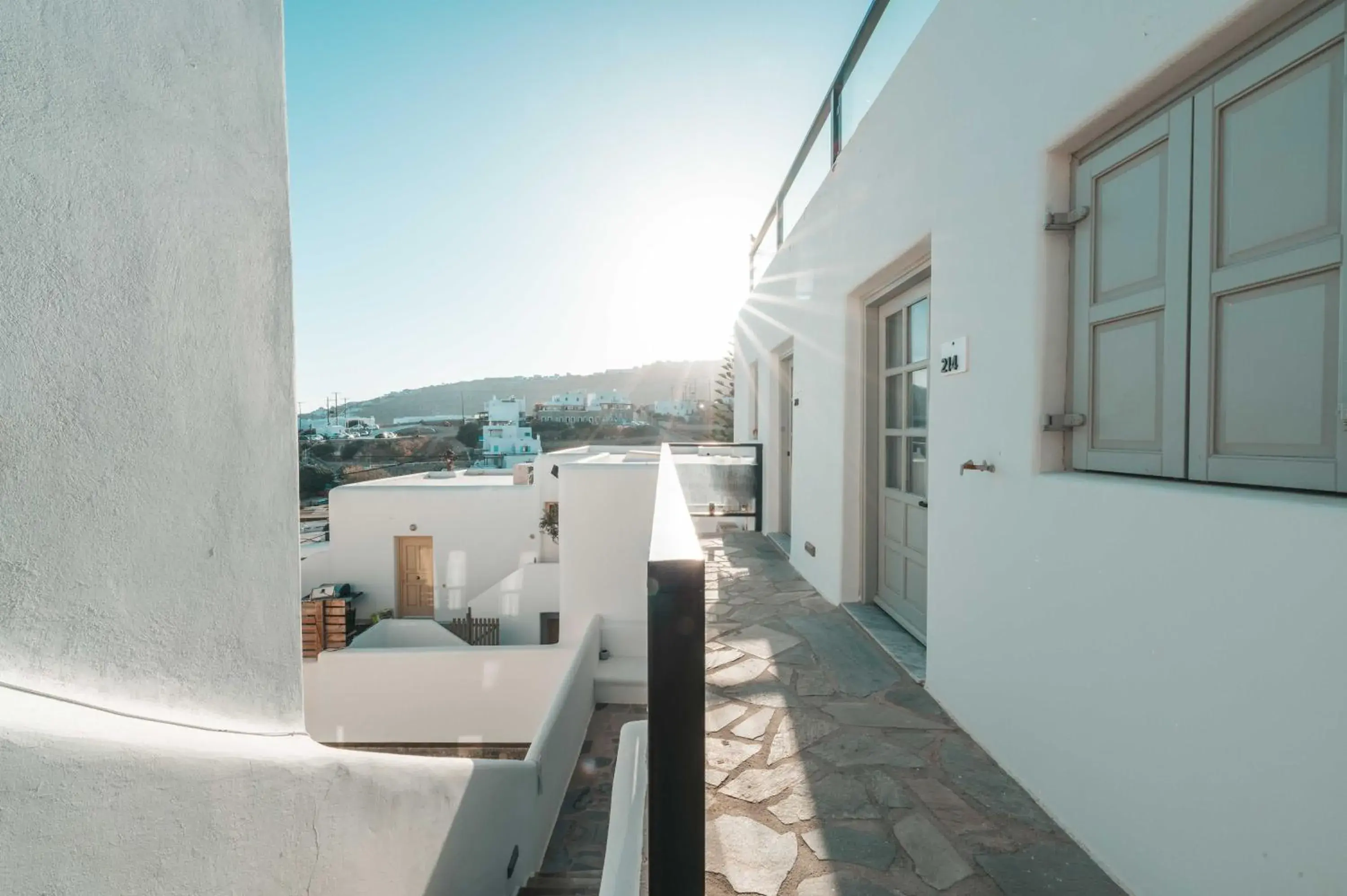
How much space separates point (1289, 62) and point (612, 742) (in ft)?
19.5

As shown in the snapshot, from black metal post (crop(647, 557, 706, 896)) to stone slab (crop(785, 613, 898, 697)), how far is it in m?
2.42

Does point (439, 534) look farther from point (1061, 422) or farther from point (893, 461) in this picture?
point (1061, 422)

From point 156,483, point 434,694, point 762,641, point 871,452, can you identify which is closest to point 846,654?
point 762,641

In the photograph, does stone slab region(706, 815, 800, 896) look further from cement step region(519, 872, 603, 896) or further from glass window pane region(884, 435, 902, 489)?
glass window pane region(884, 435, 902, 489)

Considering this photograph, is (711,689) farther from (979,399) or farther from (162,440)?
(162,440)

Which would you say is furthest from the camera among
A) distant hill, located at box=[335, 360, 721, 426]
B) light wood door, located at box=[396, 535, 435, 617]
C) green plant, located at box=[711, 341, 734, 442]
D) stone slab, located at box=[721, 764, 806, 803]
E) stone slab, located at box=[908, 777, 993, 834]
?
distant hill, located at box=[335, 360, 721, 426]

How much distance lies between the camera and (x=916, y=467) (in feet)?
11.4

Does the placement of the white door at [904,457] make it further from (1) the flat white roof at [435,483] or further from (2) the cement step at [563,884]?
(1) the flat white roof at [435,483]

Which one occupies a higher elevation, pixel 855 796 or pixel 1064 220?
pixel 1064 220

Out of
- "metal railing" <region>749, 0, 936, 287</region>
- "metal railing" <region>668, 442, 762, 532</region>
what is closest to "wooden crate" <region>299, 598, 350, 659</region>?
"metal railing" <region>668, 442, 762, 532</region>

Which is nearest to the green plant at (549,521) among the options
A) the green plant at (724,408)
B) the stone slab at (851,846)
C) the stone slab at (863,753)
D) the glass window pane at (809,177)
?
the green plant at (724,408)

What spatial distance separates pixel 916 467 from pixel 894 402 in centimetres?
53

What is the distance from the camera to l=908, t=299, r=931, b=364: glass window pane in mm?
3342

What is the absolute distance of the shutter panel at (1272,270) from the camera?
129 cm
